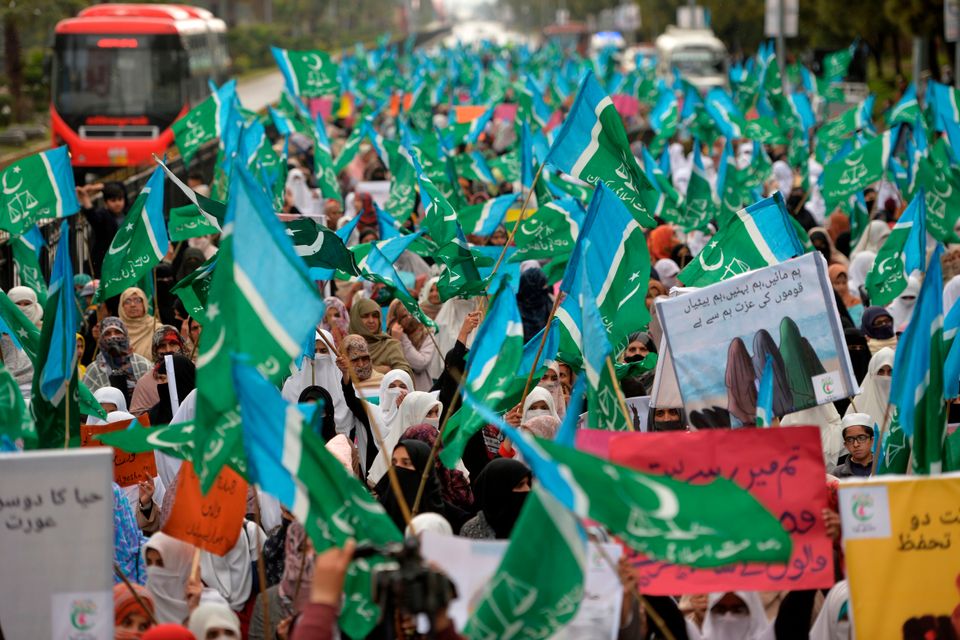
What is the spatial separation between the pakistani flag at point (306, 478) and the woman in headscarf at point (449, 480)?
1.79 meters

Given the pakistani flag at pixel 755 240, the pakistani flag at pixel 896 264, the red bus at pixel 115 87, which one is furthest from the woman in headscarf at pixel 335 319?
the red bus at pixel 115 87

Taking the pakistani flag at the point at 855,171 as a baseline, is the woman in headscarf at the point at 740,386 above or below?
above

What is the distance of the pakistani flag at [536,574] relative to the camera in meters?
4.26

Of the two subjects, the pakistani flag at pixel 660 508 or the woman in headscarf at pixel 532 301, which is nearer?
the pakistani flag at pixel 660 508

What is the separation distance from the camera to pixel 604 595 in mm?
4723

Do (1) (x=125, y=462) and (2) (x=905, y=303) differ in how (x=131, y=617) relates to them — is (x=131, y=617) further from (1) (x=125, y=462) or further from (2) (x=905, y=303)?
(2) (x=905, y=303)

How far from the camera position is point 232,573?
5.90m

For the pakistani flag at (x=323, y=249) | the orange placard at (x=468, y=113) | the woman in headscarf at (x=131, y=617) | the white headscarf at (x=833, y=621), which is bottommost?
the orange placard at (x=468, y=113)

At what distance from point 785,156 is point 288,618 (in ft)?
50.6

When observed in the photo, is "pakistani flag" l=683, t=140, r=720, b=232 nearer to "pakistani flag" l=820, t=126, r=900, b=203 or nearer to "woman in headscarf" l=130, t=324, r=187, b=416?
"pakistani flag" l=820, t=126, r=900, b=203

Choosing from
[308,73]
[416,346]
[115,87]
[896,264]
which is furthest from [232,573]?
[115,87]

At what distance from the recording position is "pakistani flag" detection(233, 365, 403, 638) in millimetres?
4648

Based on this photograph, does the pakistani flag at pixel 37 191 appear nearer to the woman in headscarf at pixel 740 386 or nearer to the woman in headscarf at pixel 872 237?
the woman in headscarf at pixel 740 386

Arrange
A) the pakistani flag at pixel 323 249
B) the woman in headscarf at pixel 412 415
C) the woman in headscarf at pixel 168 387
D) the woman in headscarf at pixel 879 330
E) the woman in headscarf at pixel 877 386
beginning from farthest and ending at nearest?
1. the woman in headscarf at pixel 879 330
2. the pakistani flag at pixel 323 249
3. the woman in headscarf at pixel 877 386
4. the woman in headscarf at pixel 168 387
5. the woman in headscarf at pixel 412 415
